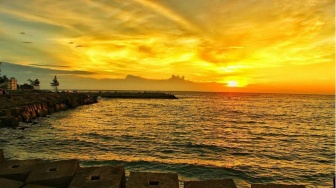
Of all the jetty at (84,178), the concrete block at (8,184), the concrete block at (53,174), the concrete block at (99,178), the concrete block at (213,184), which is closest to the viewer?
the concrete block at (213,184)

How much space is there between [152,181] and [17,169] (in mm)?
4266

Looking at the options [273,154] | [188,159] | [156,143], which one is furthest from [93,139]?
[273,154]

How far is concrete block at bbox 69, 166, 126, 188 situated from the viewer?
5.96 m

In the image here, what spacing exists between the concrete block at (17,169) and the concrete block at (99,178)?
1661 millimetres

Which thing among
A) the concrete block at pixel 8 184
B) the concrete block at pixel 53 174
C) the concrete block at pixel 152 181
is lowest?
the concrete block at pixel 8 184

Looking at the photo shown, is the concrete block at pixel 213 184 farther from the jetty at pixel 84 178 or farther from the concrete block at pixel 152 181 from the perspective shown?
the concrete block at pixel 152 181

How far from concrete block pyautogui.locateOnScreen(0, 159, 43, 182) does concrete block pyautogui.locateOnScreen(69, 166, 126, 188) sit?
166 cm

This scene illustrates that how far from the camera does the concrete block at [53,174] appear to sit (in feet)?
21.3

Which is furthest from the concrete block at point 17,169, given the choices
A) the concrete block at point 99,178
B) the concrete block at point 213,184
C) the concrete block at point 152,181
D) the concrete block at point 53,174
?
the concrete block at point 213,184

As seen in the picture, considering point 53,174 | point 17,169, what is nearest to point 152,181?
point 53,174

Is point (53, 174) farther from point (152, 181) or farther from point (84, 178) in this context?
point (152, 181)

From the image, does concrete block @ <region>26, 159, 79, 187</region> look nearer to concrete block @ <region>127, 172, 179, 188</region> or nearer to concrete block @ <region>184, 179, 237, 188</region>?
concrete block @ <region>127, 172, 179, 188</region>

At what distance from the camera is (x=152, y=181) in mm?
5957

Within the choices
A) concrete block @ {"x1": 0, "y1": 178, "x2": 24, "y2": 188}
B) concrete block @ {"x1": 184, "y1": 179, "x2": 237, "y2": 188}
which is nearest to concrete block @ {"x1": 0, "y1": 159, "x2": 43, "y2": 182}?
concrete block @ {"x1": 0, "y1": 178, "x2": 24, "y2": 188}
